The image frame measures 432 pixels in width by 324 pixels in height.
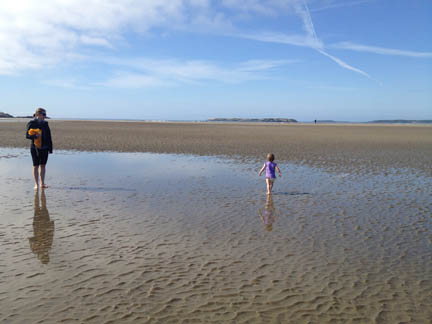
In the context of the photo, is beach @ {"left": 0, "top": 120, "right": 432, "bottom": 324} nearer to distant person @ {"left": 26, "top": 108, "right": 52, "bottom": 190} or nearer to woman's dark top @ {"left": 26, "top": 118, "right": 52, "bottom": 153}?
distant person @ {"left": 26, "top": 108, "right": 52, "bottom": 190}

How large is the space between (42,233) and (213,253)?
135 inches

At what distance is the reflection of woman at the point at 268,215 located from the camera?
23.8 ft

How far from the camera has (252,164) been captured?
53.3ft

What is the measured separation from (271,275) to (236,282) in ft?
1.96

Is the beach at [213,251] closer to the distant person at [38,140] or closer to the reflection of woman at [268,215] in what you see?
the reflection of woman at [268,215]

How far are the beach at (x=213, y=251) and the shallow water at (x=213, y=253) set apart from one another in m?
0.02

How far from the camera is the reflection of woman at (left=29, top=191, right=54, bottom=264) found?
5.52m

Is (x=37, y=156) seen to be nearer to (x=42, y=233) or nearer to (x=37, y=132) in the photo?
(x=37, y=132)

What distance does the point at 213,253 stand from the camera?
5.69m

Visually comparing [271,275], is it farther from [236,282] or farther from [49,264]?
[49,264]

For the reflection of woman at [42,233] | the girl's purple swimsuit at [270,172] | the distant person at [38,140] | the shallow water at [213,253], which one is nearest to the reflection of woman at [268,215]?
the shallow water at [213,253]

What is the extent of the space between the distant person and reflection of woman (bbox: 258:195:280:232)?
685cm

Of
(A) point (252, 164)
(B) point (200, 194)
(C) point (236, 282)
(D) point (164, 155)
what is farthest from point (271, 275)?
(D) point (164, 155)

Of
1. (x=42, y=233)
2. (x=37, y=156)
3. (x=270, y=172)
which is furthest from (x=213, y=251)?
(x=37, y=156)
